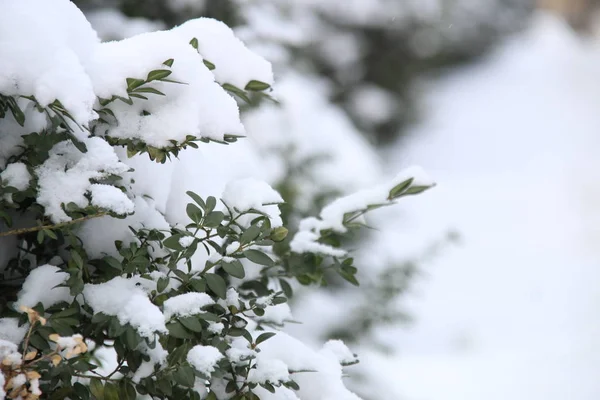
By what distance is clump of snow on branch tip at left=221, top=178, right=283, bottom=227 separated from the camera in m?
1.00

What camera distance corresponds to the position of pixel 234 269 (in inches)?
36.8

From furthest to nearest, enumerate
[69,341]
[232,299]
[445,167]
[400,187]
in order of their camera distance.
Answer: [445,167], [400,187], [232,299], [69,341]

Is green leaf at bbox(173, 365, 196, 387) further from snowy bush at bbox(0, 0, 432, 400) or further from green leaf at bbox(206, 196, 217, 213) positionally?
green leaf at bbox(206, 196, 217, 213)

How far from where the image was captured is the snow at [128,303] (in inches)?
33.1

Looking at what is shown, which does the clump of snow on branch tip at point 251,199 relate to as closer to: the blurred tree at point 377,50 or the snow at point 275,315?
the snow at point 275,315

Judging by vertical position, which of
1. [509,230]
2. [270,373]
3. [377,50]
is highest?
[270,373]

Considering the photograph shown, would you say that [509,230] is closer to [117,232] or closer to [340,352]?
[340,352]

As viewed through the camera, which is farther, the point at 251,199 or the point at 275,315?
the point at 275,315

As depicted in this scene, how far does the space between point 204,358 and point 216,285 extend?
4.5 inches

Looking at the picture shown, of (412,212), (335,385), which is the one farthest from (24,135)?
(412,212)

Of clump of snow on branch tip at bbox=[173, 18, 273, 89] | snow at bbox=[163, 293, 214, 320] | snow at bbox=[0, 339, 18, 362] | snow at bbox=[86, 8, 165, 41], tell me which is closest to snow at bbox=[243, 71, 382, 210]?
snow at bbox=[86, 8, 165, 41]

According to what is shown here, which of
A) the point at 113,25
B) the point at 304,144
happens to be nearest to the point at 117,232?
the point at 113,25

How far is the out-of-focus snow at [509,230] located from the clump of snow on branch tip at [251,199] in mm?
1578

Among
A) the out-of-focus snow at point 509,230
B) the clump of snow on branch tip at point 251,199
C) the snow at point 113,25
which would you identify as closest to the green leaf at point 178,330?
the clump of snow on branch tip at point 251,199
